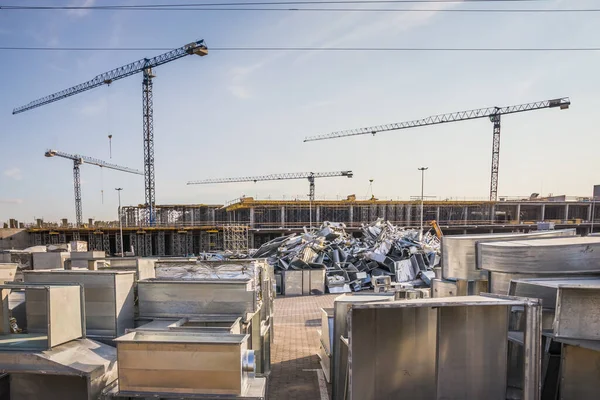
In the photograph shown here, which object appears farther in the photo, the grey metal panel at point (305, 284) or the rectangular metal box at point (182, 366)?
the grey metal panel at point (305, 284)

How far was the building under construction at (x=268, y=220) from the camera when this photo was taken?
36438 millimetres

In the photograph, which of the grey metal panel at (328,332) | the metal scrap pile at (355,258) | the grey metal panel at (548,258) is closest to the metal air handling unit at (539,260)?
the grey metal panel at (548,258)

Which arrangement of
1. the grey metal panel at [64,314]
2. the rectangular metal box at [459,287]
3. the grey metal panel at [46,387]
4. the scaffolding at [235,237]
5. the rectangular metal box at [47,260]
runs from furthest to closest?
the scaffolding at [235,237], the rectangular metal box at [47,260], the rectangular metal box at [459,287], the grey metal panel at [46,387], the grey metal panel at [64,314]

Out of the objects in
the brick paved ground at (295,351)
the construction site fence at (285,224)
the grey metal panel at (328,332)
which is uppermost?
the grey metal panel at (328,332)

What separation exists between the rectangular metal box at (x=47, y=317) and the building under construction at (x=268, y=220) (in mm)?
25684

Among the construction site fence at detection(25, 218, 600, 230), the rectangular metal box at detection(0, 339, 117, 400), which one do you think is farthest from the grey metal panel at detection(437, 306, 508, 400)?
the construction site fence at detection(25, 218, 600, 230)

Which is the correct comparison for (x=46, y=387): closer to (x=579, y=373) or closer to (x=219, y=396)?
(x=219, y=396)

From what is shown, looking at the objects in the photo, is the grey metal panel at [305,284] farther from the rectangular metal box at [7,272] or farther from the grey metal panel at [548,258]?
the grey metal panel at [548,258]

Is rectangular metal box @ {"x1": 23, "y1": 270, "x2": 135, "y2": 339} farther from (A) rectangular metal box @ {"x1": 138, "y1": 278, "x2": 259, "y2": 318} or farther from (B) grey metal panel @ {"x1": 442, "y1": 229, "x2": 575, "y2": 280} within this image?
(B) grey metal panel @ {"x1": 442, "y1": 229, "x2": 575, "y2": 280}

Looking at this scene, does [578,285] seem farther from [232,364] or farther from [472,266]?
[232,364]

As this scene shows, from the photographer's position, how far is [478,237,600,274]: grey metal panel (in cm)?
465

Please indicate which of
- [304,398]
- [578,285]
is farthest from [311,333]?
[578,285]

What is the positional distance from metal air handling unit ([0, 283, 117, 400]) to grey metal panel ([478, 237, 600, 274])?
616 cm

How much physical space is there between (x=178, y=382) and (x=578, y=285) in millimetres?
4803
